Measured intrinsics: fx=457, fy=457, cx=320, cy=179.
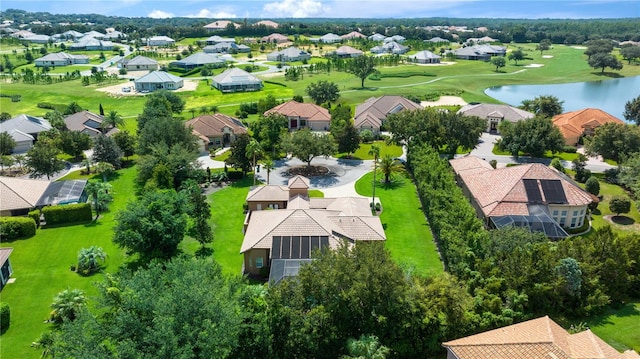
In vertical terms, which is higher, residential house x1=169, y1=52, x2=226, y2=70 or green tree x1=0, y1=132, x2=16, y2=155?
residential house x1=169, y1=52, x2=226, y2=70

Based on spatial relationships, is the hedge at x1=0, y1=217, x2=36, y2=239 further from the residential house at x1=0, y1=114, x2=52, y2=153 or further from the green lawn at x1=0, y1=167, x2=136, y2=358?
the residential house at x1=0, y1=114, x2=52, y2=153

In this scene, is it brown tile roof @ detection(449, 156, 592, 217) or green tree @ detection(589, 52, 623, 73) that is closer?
brown tile roof @ detection(449, 156, 592, 217)

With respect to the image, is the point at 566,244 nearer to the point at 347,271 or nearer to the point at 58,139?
the point at 347,271

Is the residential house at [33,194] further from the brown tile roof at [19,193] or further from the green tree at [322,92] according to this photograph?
the green tree at [322,92]

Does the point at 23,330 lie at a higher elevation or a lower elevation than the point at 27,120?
lower

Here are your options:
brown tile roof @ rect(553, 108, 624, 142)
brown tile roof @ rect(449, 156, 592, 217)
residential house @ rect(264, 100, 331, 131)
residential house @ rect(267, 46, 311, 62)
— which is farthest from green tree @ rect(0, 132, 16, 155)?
residential house @ rect(267, 46, 311, 62)

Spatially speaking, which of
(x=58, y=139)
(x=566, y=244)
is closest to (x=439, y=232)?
(x=566, y=244)

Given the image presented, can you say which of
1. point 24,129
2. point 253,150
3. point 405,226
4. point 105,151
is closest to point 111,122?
point 24,129
